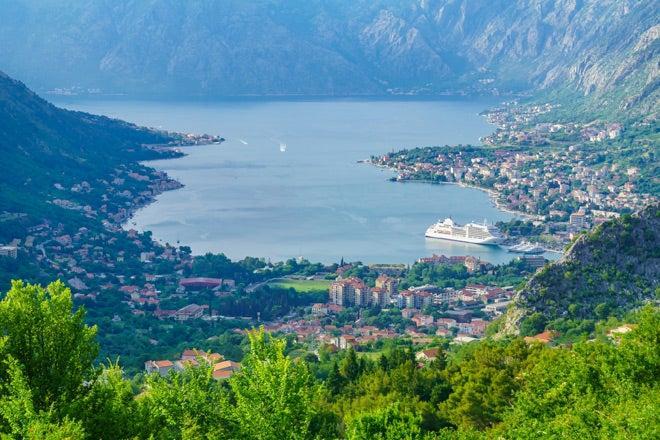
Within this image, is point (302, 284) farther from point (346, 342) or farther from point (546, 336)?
point (546, 336)

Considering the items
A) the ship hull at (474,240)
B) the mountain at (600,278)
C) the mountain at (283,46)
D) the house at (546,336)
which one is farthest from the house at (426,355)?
the mountain at (283,46)

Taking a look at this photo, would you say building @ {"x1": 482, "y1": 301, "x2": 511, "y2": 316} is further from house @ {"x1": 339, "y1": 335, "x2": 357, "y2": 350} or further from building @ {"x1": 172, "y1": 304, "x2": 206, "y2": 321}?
building @ {"x1": 172, "y1": 304, "x2": 206, "y2": 321}

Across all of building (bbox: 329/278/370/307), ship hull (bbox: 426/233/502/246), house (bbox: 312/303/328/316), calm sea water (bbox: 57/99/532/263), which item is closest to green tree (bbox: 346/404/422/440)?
house (bbox: 312/303/328/316)

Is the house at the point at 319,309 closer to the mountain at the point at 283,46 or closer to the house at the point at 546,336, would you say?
the house at the point at 546,336

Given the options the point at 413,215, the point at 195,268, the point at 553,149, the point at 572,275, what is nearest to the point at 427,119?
the point at 553,149

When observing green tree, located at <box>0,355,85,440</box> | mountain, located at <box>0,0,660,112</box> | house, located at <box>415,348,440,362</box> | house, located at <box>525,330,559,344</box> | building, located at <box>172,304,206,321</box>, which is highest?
mountain, located at <box>0,0,660,112</box>
